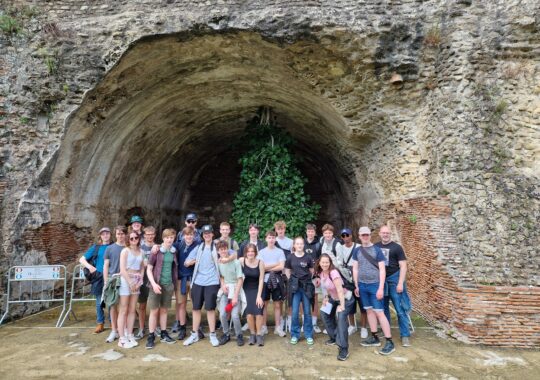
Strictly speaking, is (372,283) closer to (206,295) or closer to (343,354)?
(343,354)

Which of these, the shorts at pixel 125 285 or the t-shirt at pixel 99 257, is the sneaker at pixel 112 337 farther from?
the t-shirt at pixel 99 257

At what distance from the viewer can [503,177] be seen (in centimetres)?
574

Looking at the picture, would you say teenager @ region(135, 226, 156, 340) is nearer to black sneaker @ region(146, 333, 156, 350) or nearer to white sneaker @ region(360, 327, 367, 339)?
black sneaker @ region(146, 333, 156, 350)

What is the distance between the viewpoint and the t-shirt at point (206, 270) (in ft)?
15.8

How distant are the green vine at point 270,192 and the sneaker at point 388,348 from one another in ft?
9.94

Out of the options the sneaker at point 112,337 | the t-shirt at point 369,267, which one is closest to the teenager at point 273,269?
the t-shirt at point 369,267

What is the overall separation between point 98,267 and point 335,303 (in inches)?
141

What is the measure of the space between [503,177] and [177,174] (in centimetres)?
919

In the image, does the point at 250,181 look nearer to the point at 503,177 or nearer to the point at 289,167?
the point at 289,167

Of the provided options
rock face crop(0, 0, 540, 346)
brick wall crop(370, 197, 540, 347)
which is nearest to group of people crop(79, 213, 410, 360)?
brick wall crop(370, 197, 540, 347)

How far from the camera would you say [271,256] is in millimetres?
5047

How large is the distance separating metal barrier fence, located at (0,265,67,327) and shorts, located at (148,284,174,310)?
2.10m

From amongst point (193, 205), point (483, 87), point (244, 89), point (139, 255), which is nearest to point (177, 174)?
point (193, 205)

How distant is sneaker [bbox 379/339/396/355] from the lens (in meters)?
4.58
